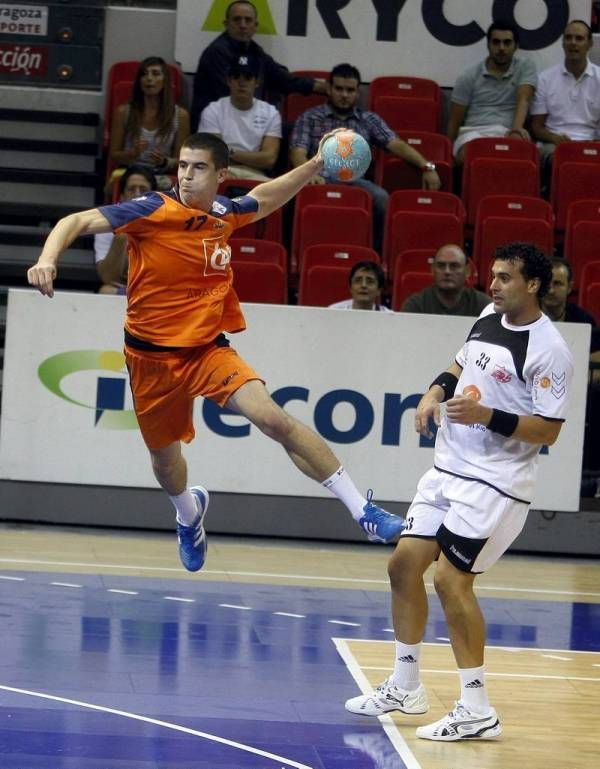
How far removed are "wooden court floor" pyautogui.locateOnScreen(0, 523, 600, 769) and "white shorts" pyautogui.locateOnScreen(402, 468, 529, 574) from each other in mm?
840

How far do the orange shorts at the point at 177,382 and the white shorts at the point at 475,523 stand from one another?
3.90 ft

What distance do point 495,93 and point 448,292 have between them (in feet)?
13.1

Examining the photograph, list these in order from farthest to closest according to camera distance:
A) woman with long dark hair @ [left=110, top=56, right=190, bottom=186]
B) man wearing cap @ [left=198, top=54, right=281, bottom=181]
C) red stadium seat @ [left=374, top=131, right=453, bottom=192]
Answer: red stadium seat @ [left=374, top=131, right=453, bottom=192] → man wearing cap @ [left=198, top=54, right=281, bottom=181] → woman with long dark hair @ [left=110, top=56, right=190, bottom=186]

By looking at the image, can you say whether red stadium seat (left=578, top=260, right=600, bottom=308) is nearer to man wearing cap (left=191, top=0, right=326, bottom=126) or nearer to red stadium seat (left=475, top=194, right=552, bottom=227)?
red stadium seat (left=475, top=194, right=552, bottom=227)

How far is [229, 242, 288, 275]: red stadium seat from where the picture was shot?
1195 centimetres

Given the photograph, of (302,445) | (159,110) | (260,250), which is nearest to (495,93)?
(159,110)

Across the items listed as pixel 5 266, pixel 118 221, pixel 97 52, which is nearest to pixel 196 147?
pixel 118 221

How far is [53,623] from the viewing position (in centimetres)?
815

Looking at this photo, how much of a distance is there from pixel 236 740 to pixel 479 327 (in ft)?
6.76

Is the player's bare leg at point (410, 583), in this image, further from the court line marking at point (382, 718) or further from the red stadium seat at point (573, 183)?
the red stadium seat at point (573, 183)

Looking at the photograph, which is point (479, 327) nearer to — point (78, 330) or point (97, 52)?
point (78, 330)

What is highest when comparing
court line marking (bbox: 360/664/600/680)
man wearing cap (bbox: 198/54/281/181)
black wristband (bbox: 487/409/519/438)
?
man wearing cap (bbox: 198/54/281/181)

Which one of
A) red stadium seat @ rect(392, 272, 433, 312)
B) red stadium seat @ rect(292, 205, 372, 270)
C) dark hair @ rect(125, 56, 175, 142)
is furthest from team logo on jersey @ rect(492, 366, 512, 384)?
dark hair @ rect(125, 56, 175, 142)

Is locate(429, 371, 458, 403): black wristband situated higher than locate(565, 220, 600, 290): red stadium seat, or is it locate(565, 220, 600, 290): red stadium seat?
locate(565, 220, 600, 290): red stadium seat
